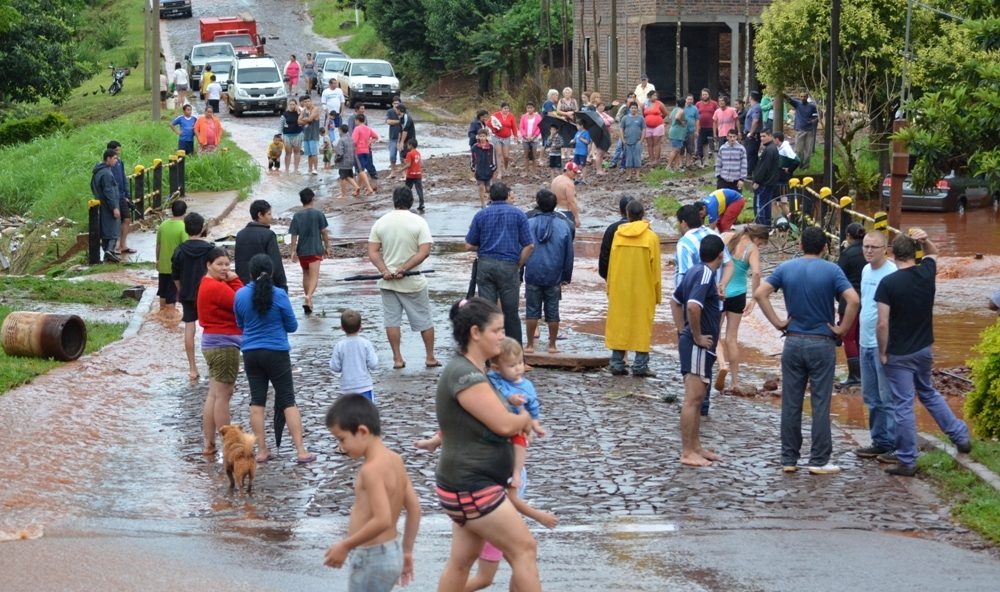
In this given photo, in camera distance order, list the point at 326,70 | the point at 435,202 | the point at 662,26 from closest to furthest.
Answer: the point at 435,202
the point at 662,26
the point at 326,70

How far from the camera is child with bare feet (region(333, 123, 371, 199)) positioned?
2904 centimetres

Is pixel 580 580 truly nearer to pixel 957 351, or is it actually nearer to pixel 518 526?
pixel 518 526

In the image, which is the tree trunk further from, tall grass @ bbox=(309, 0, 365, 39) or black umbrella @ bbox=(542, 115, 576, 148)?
tall grass @ bbox=(309, 0, 365, 39)

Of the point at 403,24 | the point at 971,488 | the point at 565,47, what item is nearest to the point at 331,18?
the point at 403,24

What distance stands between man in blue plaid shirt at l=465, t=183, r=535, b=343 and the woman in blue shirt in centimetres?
319

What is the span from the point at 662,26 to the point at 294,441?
132ft

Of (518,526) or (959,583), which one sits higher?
(518,526)

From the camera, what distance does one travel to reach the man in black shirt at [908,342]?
32.7 ft

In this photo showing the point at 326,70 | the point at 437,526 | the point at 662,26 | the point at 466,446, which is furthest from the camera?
the point at 326,70

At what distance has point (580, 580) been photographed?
26.1 ft

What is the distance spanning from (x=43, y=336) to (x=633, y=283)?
600cm

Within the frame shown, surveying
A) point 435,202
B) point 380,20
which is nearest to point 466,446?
point 435,202

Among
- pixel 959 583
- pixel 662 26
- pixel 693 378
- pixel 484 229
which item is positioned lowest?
pixel 959 583

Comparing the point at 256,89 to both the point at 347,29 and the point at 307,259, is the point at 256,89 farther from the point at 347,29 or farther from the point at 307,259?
the point at 347,29
